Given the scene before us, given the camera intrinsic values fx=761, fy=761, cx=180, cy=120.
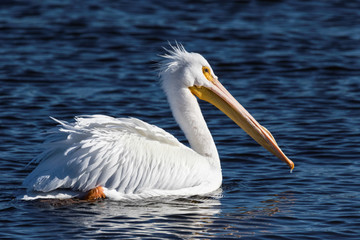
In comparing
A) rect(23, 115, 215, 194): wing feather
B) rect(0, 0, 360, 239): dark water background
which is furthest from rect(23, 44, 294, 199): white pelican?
rect(0, 0, 360, 239): dark water background

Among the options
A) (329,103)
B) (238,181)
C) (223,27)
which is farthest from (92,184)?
(223,27)

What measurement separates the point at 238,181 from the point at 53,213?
76.7 inches

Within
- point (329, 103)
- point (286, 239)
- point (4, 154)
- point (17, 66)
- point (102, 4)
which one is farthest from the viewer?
point (102, 4)

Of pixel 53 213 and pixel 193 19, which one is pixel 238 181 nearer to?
pixel 53 213

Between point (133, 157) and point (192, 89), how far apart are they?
43.8 inches

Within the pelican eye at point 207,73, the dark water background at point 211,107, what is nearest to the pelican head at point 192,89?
the pelican eye at point 207,73

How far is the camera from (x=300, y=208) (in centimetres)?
623

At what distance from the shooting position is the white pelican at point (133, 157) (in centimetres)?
609

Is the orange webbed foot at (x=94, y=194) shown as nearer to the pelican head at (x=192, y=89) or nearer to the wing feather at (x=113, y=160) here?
the wing feather at (x=113, y=160)

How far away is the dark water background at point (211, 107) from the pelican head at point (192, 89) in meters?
0.43

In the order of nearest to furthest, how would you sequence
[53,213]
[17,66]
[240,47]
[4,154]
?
[53,213], [4,154], [17,66], [240,47]

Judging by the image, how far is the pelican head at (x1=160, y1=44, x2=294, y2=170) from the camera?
22.9 feet

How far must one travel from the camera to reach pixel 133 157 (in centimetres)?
633

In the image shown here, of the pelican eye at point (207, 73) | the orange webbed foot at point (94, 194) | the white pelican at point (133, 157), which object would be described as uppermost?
the pelican eye at point (207, 73)
